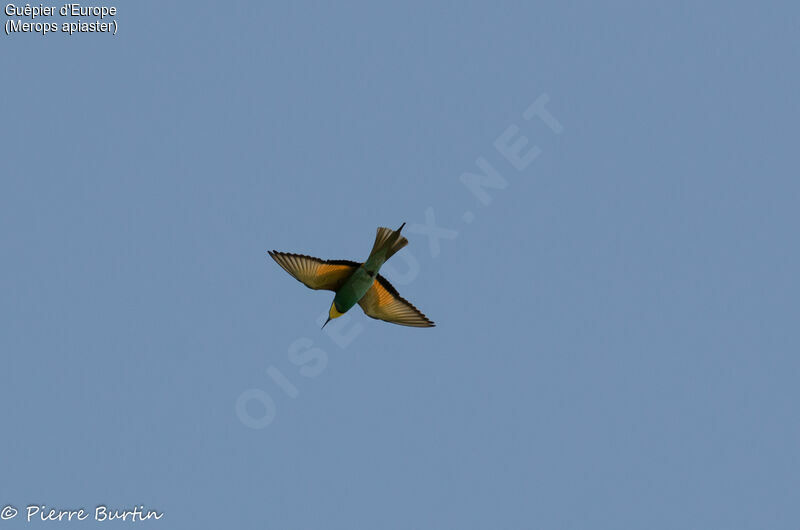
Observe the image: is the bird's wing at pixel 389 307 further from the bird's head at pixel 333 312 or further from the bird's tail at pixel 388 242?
the bird's tail at pixel 388 242

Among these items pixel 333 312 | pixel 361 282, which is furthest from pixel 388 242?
pixel 333 312

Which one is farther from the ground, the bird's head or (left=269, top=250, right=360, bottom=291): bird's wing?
(left=269, top=250, right=360, bottom=291): bird's wing

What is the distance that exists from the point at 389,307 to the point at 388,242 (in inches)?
45.0

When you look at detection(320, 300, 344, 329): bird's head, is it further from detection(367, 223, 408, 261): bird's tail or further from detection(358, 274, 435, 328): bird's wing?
detection(367, 223, 408, 261): bird's tail

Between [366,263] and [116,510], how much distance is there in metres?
4.36

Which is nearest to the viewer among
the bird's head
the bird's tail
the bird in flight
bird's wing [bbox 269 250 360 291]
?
the bird's tail

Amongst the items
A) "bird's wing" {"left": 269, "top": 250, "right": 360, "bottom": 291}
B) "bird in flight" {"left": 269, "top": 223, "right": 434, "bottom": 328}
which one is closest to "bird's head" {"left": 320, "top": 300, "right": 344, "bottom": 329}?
"bird in flight" {"left": 269, "top": 223, "right": 434, "bottom": 328}

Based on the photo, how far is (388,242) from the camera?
904 cm

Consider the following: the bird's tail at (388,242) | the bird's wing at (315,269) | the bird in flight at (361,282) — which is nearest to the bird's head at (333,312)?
the bird in flight at (361,282)

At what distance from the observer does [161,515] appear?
349 inches

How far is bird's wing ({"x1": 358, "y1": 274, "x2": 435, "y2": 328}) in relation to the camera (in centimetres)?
969

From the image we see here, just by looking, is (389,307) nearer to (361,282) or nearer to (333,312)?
(361,282)

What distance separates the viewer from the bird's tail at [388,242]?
353 inches

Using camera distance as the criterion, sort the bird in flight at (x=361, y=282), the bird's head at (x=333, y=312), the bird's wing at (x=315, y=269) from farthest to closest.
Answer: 1. the bird's head at (x=333, y=312)
2. the bird's wing at (x=315, y=269)
3. the bird in flight at (x=361, y=282)
